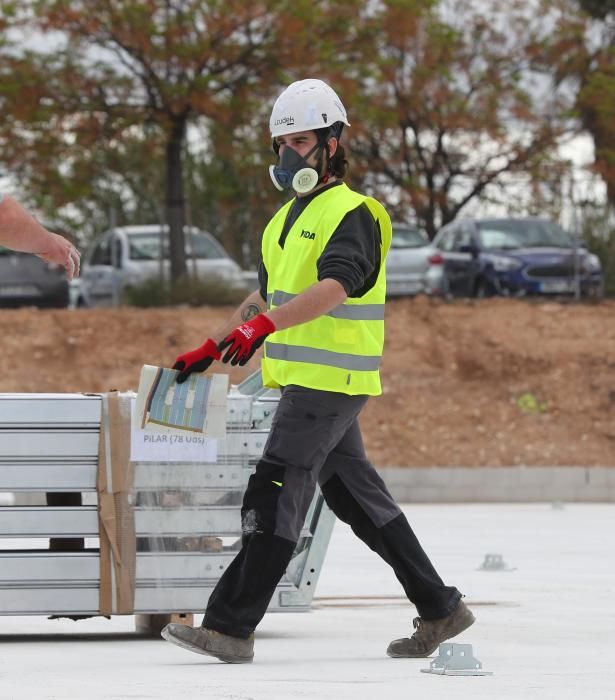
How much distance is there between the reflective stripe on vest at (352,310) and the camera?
634cm

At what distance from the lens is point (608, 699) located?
5438mm

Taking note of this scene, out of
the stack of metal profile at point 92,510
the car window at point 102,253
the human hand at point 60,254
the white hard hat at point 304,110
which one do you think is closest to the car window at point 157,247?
the car window at point 102,253

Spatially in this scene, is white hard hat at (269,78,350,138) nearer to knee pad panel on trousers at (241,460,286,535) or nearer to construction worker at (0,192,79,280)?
knee pad panel on trousers at (241,460,286,535)

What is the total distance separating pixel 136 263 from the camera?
25.5 meters

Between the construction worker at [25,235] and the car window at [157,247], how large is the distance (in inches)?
783

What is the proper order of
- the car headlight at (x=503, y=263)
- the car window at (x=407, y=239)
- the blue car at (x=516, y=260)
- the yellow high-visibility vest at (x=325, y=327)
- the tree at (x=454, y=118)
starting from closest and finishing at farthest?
1. the yellow high-visibility vest at (x=325, y=327)
2. the blue car at (x=516, y=260)
3. the car headlight at (x=503, y=263)
4. the car window at (x=407, y=239)
5. the tree at (x=454, y=118)

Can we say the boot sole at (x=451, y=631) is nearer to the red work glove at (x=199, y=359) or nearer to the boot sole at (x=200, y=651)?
the boot sole at (x=200, y=651)

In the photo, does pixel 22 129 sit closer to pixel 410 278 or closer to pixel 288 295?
pixel 410 278

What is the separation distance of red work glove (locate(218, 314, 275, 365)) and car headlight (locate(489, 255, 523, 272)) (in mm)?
20202

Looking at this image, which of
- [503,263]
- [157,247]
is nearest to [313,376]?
[157,247]

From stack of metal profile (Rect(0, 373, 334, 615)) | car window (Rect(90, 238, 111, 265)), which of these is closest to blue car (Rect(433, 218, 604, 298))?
car window (Rect(90, 238, 111, 265))

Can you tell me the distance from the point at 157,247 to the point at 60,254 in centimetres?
2083

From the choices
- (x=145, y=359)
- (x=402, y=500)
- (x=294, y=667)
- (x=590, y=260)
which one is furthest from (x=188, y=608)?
(x=590, y=260)

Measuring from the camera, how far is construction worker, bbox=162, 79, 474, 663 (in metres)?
6.23
